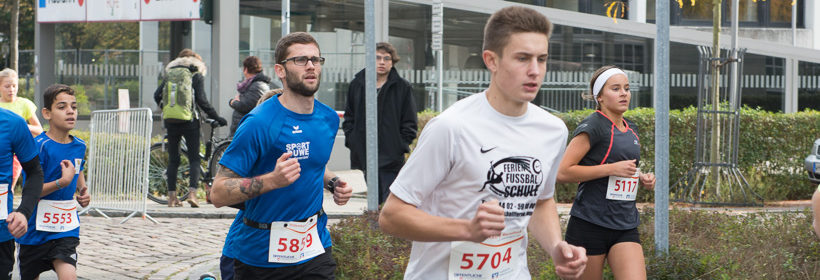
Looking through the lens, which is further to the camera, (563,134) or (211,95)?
(211,95)

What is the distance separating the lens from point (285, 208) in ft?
16.1

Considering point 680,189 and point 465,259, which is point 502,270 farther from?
point 680,189

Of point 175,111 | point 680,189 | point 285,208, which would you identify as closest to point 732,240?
point 285,208

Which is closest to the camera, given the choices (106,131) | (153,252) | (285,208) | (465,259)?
(465,259)

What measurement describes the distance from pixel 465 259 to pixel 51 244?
152 inches

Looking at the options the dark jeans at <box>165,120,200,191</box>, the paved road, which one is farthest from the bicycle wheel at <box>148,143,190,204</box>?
the paved road

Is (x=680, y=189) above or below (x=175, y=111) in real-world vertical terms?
below

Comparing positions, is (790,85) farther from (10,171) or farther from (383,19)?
(10,171)

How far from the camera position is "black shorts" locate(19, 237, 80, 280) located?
662 cm

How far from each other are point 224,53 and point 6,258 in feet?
44.0

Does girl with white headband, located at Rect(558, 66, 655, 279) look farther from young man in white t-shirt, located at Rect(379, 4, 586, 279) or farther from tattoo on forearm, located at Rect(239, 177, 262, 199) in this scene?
young man in white t-shirt, located at Rect(379, 4, 586, 279)

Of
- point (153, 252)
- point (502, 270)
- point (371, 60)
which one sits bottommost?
point (153, 252)

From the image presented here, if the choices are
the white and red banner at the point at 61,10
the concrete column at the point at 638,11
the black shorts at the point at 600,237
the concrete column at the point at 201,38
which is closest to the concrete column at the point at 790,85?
the concrete column at the point at 638,11

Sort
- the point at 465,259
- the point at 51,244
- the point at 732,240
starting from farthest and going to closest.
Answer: the point at 732,240 → the point at 51,244 → the point at 465,259
